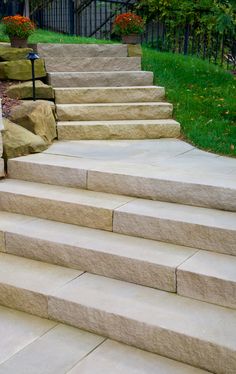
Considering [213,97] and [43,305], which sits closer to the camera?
[43,305]

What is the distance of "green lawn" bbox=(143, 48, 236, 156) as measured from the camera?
5395 millimetres

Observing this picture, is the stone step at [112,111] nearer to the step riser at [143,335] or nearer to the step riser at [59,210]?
Result: the step riser at [59,210]

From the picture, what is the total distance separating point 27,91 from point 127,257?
3.43 meters

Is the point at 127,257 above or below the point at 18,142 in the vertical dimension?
below

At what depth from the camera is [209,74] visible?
26.0ft

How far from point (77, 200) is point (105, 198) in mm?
223

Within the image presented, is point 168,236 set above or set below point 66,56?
below

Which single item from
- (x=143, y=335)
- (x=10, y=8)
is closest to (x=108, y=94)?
(x=143, y=335)

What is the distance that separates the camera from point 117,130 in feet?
18.3

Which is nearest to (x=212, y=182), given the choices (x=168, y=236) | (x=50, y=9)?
(x=168, y=236)

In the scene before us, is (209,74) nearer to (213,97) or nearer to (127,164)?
(213,97)

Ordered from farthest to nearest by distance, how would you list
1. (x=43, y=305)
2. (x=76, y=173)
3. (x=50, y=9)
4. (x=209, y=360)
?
(x=50, y=9)
(x=76, y=173)
(x=43, y=305)
(x=209, y=360)

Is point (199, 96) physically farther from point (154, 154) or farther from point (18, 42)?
point (18, 42)

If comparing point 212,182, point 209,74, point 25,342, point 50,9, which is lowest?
point 25,342
